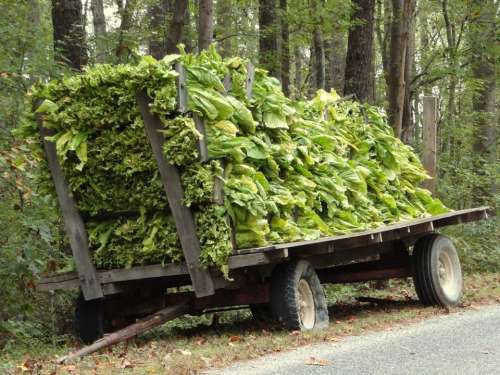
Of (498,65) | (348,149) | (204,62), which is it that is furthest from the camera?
(498,65)

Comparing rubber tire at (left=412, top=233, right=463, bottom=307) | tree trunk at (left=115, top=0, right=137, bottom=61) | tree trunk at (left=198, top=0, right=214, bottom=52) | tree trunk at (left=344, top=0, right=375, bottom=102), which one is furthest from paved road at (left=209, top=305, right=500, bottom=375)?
tree trunk at (left=344, top=0, right=375, bottom=102)

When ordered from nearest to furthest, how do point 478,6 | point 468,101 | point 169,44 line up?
point 169,44 < point 478,6 < point 468,101

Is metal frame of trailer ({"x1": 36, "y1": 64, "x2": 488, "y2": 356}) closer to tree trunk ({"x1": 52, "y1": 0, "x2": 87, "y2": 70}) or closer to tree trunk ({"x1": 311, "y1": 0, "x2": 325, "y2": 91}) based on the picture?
tree trunk ({"x1": 52, "y1": 0, "x2": 87, "y2": 70})

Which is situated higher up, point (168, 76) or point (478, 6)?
point (478, 6)

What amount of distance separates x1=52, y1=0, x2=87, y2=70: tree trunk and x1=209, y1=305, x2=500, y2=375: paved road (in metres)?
6.88

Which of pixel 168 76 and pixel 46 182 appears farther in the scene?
pixel 46 182

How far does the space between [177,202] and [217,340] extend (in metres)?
1.63

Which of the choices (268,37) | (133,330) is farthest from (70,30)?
(268,37)

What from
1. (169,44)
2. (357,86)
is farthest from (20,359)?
(357,86)

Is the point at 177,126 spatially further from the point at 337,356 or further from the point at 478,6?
the point at 478,6

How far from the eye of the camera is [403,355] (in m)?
7.00

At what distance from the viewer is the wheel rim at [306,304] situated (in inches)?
350

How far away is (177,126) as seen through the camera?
7887 millimetres

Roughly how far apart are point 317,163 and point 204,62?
7.19 feet
